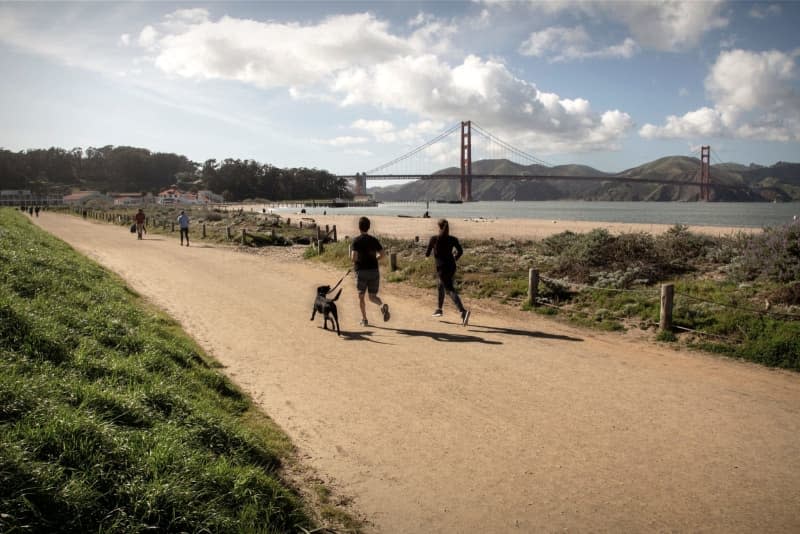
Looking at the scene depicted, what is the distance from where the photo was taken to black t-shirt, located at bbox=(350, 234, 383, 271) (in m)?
8.25

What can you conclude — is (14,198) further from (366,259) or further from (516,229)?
(366,259)

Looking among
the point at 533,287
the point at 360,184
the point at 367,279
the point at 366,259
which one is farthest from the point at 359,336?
the point at 360,184

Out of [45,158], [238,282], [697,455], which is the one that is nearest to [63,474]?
[697,455]

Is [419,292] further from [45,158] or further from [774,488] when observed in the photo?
[45,158]

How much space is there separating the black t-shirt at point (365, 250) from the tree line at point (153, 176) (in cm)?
13461

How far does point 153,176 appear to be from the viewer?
497ft

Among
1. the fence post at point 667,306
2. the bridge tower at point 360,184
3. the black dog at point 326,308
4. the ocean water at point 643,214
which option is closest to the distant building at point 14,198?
the ocean water at point 643,214

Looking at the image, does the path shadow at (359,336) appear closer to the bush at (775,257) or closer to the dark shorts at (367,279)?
the dark shorts at (367,279)

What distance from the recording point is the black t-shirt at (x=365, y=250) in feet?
27.1

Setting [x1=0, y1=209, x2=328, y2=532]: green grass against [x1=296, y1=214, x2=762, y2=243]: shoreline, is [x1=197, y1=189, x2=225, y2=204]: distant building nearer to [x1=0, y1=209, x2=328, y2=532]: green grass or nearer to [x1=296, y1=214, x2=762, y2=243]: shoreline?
[x1=296, y1=214, x2=762, y2=243]: shoreline

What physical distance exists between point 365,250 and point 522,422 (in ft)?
14.1

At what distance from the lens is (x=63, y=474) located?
271 centimetres

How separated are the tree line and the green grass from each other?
449 feet

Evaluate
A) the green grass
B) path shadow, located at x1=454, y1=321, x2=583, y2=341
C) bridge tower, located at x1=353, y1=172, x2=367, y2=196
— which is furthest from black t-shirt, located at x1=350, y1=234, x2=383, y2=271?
bridge tower, located at x1=353, y1=172, x2=367, y2=196
